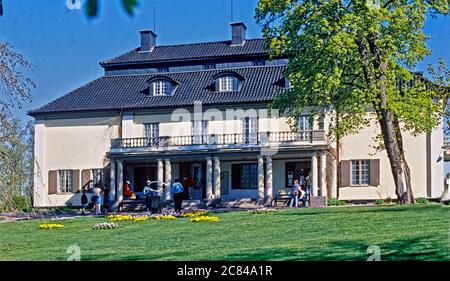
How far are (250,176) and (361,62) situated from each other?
1574 mm

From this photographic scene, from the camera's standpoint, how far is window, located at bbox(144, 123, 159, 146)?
4.94 metres

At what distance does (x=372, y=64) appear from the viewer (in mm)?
5570

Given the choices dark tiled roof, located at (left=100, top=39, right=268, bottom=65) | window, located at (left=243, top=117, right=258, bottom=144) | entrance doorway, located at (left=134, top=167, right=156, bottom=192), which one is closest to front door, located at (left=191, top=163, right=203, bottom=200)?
entrance doorway, located at (left=134, top=167, right=156, bottom=192)

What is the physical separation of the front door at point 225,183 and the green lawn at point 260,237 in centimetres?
19

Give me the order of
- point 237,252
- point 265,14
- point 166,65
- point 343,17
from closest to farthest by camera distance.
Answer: point 237,252 < point 166,65 < point 265,14 < point 343,17

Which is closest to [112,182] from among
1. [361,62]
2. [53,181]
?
[53,181]

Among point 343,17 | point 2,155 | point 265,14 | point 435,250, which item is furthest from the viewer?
point 343,17

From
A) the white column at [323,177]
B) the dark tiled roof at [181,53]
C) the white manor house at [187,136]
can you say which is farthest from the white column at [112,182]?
the white column at [323,177]

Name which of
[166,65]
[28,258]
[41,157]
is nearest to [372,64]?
[166,65]

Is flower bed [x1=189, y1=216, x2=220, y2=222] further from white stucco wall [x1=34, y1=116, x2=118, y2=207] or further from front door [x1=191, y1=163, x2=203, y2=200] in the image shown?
white stucco wall [x1=34, y1=116, x2=118, y2=207]

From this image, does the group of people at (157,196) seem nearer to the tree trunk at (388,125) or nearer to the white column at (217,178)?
the white column at (217,178)

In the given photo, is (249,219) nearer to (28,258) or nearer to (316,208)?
(316,208)

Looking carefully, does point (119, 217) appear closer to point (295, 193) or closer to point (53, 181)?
point (53, 181)

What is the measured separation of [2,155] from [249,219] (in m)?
2.03
